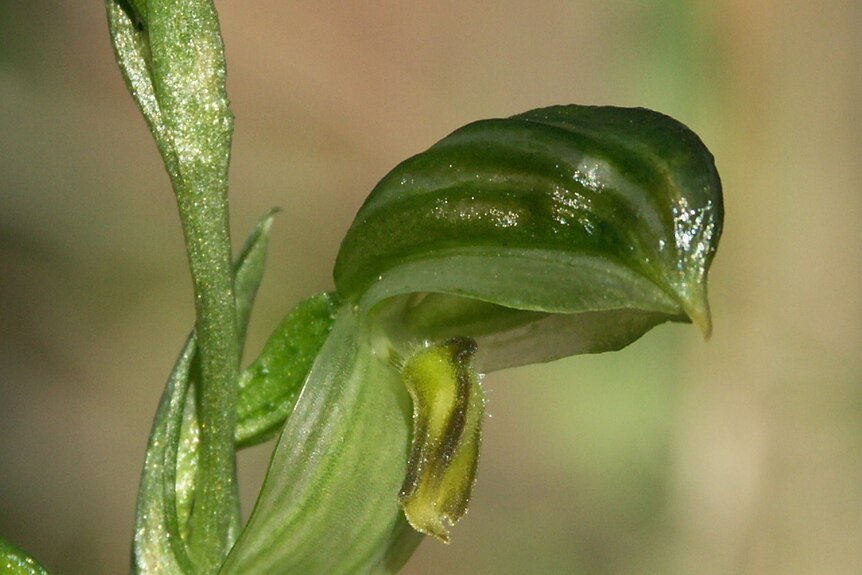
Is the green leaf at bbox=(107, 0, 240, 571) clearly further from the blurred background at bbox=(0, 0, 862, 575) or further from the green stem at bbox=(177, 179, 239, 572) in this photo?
the blurred background at bbox=(0, 0, 862, 575)

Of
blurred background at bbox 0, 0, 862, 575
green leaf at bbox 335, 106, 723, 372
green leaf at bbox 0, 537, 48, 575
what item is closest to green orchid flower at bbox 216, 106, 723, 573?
green leaf at bbox 335, 106, 723, 372

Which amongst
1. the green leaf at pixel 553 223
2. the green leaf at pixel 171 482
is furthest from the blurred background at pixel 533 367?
the green leaf at pixel 553 223

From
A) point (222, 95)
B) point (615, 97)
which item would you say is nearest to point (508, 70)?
point (615, 97)

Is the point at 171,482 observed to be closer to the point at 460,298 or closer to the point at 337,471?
the point at 337,471

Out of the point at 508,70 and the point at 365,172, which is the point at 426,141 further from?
the point at 508,70

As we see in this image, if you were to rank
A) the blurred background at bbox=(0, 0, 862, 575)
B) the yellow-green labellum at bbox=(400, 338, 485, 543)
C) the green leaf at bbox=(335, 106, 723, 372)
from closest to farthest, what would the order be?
the green leaf at bbox=(335, 106, 723, 372) < the yellow-green labellum at bbox=(400, 338, 485, 543) < the blurred background at bbox=(0, 0, 862, 575)

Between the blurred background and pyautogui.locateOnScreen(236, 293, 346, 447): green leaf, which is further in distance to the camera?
the blurred background

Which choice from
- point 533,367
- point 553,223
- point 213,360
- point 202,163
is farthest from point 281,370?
point 533,367
